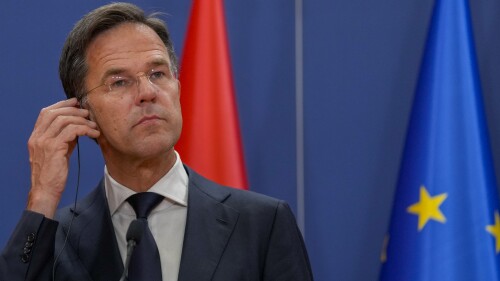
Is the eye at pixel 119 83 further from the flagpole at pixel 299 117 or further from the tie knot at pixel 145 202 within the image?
the flagpole at pixel 299 117

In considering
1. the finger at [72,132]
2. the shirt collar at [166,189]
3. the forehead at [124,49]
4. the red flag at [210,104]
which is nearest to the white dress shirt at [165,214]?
the shirt collar at [166,189]

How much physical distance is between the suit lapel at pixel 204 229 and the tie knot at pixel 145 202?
2.9 inches

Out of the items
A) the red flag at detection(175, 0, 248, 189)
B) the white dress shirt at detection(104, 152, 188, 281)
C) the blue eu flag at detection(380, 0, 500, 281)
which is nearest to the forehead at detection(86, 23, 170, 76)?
the white dress shirt at detection(104, 152, 188, 281)

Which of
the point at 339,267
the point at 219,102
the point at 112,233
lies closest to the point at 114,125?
the point at 112,233

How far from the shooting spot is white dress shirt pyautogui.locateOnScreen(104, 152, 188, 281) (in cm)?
184

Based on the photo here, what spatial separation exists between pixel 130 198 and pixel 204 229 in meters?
0.17

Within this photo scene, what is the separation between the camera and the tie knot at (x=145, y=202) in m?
1.85

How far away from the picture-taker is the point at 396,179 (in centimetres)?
276

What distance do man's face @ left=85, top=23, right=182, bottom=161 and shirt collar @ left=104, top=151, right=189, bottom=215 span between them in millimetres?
51

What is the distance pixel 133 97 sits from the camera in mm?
1881

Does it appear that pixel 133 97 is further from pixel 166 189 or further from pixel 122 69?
pixel 166 189

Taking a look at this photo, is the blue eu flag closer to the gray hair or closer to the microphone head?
the gray hair

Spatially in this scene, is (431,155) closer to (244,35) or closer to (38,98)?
(244,35)

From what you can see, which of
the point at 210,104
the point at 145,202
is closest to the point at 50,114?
the point at 145,202
